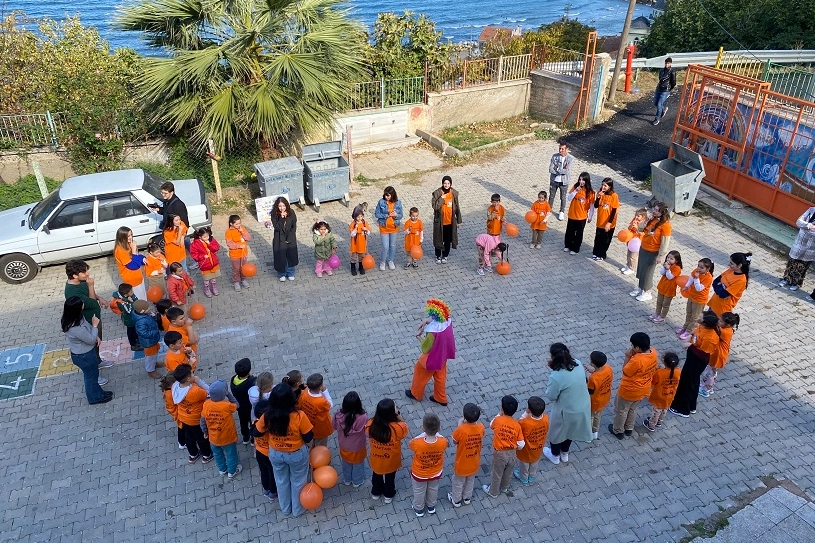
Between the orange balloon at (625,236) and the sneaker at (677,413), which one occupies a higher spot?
the orange balloon at (625,236)

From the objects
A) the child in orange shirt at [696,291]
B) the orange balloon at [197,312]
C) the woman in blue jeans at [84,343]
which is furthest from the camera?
the orange balloon at [197,312]

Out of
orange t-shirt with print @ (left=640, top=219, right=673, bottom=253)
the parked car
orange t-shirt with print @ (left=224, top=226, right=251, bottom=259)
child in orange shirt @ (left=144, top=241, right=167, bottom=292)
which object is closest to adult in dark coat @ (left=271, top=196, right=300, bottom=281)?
orange t-shirt with print @ (left=224, top=226, right=251, bottom=259)

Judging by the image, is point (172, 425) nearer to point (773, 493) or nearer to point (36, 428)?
point (36, 428)

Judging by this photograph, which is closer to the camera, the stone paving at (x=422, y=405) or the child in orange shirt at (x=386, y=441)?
the child in orange shirt at (x=386, y=441)

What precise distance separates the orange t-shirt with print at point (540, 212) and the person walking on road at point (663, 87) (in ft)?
Result: 25.3

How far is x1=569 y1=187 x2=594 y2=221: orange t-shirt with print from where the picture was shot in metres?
10.8

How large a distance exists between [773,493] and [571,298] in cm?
430

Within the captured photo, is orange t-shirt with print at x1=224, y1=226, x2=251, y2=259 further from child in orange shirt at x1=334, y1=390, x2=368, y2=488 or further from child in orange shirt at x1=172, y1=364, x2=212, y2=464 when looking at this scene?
child in orange shirt at x1=334, y1=390, x2=368, y2=488

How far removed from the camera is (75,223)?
1043 centimetres

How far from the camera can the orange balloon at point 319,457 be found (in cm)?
622

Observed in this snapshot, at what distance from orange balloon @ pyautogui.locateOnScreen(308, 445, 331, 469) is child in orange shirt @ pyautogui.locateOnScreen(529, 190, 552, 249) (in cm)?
649

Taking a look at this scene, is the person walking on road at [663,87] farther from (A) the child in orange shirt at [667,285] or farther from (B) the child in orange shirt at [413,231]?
(B) the child in orange shirt at [413,231]

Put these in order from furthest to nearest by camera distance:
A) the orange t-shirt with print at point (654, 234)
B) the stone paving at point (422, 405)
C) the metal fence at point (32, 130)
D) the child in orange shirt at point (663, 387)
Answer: the metal fence at point (32, 130)
the orange t-shirt with print at point (654, 234)
the child in orange shirt at point (663, 387)
the stone paving at point (422, 405)

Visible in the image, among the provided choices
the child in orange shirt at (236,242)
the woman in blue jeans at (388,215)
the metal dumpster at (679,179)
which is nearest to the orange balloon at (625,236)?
the metal dumpster at (679,179)
